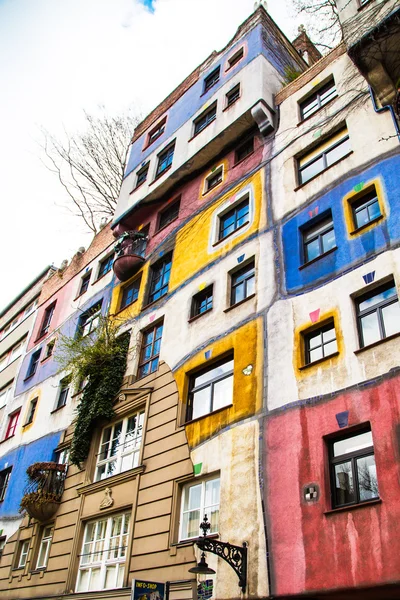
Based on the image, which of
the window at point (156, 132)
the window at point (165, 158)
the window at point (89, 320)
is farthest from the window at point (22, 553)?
the window at point (156, 132)

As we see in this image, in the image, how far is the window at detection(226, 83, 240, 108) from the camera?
1853cm

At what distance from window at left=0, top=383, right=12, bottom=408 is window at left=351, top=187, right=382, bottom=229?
18.4 metres

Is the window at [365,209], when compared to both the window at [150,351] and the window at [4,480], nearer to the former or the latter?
the window at [150,351]

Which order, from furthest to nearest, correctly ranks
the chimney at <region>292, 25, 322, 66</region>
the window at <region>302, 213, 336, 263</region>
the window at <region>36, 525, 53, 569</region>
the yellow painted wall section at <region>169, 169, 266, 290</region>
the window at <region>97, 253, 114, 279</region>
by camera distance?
the chimney at <region>292, 25, 322, 66</region>, the window at <region>97, 253, 114, 279</region>, the window at <region>36, 525, 53, 569</region>, the yellow painted wall section at <region>169, 169, 266, 290</region>, the window at <region>302, 213, 336, 263</region>

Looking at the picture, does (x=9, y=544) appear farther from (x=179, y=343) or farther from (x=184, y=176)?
(x=184, y=176)

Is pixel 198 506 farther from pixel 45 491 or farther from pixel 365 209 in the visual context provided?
pixel 365 209

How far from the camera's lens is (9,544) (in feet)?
55.0

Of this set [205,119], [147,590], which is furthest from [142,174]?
[147,590]

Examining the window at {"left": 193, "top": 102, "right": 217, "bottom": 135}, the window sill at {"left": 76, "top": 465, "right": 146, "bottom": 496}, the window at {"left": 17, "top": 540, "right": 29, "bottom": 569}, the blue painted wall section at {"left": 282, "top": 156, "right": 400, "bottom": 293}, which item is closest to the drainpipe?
the blue painted wall section at {"left": 282, "top": 156, "right": 400, "bottom": 293}

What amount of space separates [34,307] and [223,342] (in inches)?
695

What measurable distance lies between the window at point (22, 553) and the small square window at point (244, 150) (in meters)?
13.4

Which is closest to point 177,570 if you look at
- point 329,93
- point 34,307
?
point 329,93

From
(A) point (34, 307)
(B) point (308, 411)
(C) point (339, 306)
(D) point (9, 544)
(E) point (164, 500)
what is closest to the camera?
(B) point (308, 411)

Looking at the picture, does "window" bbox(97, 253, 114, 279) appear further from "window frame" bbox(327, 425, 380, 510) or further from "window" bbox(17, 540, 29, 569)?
"window frame" bbox(327, 425, 380, 510)
